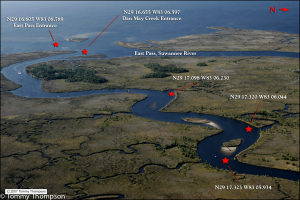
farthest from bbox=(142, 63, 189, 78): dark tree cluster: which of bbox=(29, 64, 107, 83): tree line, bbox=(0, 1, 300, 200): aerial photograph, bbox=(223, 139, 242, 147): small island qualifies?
bbox=(223, 139, 242, 147): small island

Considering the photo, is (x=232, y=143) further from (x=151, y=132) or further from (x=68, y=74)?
(x=68, y=74)

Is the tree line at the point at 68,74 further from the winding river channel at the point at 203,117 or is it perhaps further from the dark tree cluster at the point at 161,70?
the dark tree cluster at the point at 161,70

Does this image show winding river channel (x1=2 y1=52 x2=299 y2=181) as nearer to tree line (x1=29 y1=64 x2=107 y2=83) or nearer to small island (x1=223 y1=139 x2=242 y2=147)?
small island (x1=223 y1=139 x2=242 y2=147)

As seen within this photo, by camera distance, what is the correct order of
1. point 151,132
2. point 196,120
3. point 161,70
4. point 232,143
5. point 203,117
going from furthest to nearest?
point 161,70 → point 203,117 → point 196,120 → point 151,132 → point 232,143

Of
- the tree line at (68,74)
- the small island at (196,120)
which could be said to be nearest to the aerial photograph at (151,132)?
the small island at (196,120)

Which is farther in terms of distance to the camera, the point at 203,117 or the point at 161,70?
the point at 161,70

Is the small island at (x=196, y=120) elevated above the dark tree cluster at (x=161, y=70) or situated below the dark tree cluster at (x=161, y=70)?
below

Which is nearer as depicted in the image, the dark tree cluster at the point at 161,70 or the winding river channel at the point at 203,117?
the winding river channel at the point at 203,117

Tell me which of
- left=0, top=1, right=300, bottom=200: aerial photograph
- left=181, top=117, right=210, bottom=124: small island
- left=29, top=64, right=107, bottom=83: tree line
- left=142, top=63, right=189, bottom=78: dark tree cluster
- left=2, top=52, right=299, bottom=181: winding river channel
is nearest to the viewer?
left=0, top=1, right=300, bottom=200: aerial photograph

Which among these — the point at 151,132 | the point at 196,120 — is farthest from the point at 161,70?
the point at 151,132

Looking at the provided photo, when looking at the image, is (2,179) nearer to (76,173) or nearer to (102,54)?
(76,173)

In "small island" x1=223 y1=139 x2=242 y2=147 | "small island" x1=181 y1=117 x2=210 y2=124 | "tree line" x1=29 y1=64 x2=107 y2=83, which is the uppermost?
"tree line" x1=29 y1=64 x2=107 y2=83

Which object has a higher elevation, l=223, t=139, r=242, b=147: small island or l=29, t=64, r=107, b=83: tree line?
l=29, t=64, r=107, b=83: tree line
